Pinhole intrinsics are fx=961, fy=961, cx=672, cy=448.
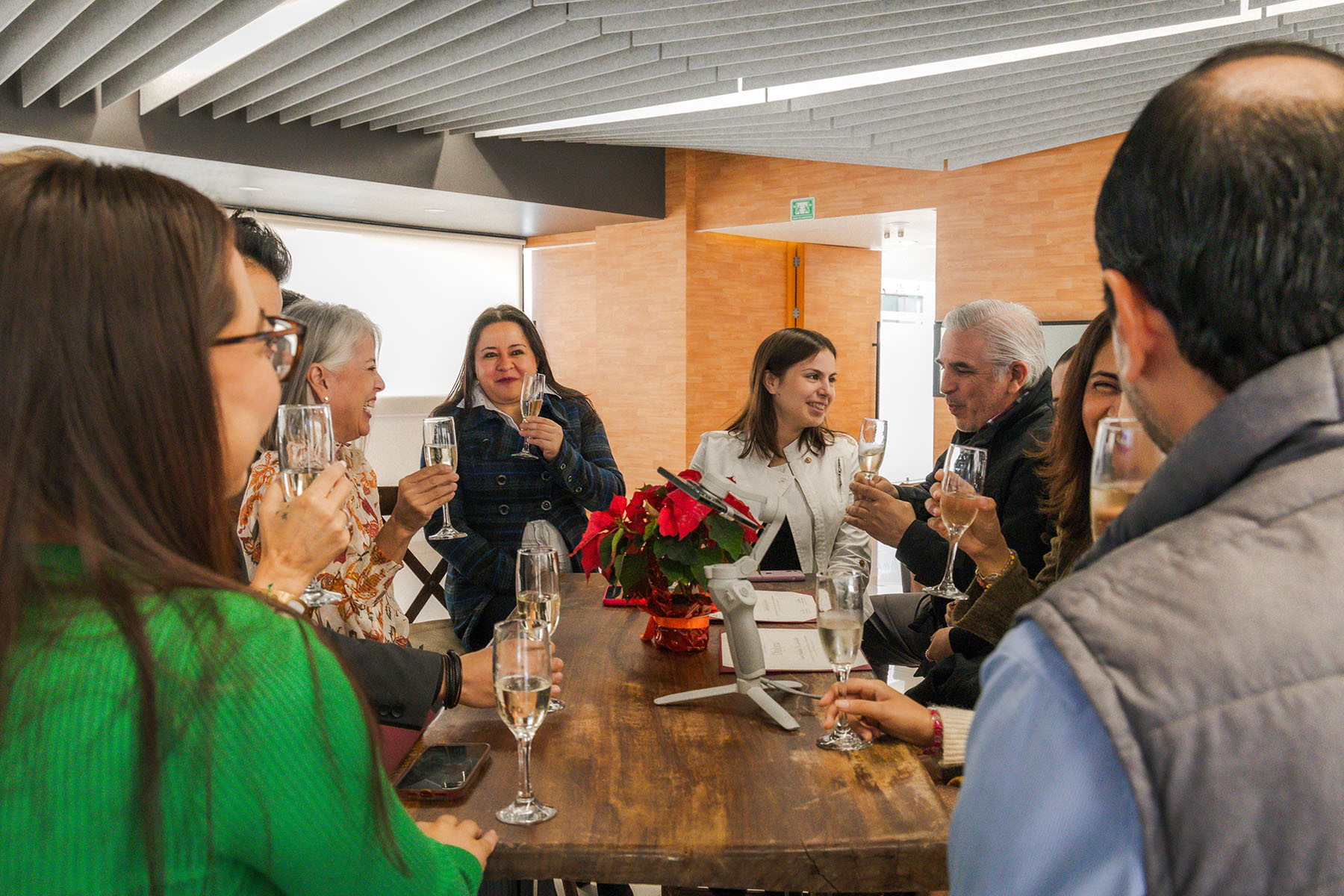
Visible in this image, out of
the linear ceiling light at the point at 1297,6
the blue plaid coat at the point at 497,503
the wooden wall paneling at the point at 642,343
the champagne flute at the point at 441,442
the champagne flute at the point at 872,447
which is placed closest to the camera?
the champagne flute at the point at 441,442

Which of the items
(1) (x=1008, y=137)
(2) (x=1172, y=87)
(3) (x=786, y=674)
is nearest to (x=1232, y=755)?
(2) (x=1172, y=87)

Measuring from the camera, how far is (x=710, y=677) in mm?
1941

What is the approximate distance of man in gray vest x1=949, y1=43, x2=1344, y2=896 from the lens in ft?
1.91

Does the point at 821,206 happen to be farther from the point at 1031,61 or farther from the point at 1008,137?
the point at 1031,61

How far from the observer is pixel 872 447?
2826 mm

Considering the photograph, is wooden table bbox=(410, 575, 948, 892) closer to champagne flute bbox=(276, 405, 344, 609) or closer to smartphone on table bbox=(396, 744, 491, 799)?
smartphone on table bbox=(396, 744, 491, 799)

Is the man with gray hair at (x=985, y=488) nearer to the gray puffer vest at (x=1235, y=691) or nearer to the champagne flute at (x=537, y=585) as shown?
the champagne flute at (x=537, y=585)

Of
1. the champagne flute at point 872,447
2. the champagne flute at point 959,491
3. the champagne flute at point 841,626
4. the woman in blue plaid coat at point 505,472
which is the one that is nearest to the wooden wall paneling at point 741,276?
the woman in blue plaid coat at point 505,472

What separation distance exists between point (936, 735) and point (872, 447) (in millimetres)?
1336

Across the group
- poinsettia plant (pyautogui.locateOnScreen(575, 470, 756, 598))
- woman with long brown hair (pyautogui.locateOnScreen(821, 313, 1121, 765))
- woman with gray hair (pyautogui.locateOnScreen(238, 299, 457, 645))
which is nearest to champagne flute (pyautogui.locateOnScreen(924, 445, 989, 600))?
woman with long brown hair (pyautogui.locateOnScreen(821, 313, 1121, 765))

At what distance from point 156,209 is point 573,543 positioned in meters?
2.65

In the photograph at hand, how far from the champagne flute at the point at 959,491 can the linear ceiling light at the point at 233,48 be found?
14.3ft

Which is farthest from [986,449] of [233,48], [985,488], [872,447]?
[233,48]

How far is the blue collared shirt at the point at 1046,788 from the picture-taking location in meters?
0.60
